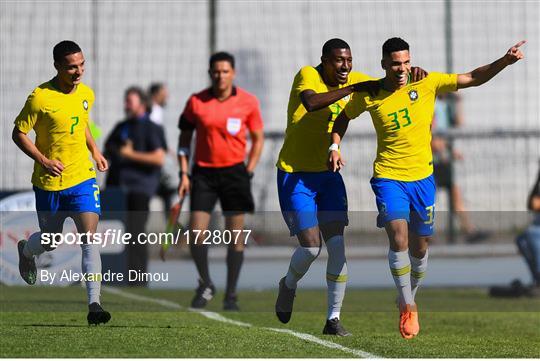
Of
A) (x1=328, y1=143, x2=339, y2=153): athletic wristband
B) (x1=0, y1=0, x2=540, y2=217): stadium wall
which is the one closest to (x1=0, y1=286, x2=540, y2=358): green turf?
(x1=328, y1=143, x2=339, y2=153): athletic wristband

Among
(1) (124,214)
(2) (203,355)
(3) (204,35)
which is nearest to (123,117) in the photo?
(3) (204,35)

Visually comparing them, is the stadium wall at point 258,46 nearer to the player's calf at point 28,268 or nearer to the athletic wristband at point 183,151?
the athletic wristband at point 183,151

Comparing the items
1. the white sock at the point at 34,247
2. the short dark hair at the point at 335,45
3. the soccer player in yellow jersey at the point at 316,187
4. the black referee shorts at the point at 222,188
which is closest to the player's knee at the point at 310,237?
the soccer player in yellow jersey at the point at 316,187

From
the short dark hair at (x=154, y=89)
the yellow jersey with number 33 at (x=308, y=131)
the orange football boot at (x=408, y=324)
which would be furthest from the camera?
A: the short dark hair at (x=154, y=89)

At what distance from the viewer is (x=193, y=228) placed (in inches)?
550

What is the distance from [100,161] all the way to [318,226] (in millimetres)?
1655

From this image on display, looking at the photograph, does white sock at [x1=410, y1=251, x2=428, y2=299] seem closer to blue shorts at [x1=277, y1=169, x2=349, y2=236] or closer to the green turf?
the green turf

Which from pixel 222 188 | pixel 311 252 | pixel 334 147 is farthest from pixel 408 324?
pixel 222 188

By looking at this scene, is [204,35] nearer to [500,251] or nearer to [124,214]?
[124,214]

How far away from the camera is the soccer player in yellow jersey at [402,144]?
10555 mm

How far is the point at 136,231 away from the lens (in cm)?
1778

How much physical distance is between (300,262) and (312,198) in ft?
1.72
